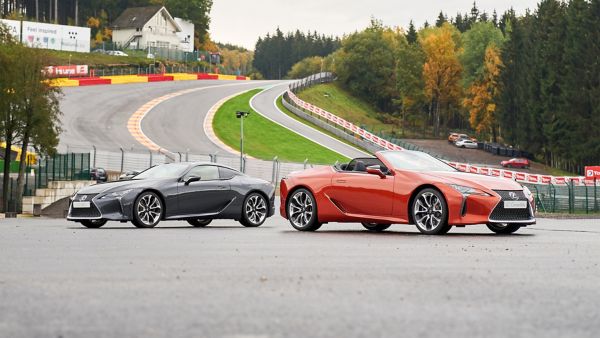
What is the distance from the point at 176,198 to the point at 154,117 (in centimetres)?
5849

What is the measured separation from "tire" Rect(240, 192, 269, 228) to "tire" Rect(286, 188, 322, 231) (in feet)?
7.75

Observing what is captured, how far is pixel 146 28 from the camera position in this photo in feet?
474

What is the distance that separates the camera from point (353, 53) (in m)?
133

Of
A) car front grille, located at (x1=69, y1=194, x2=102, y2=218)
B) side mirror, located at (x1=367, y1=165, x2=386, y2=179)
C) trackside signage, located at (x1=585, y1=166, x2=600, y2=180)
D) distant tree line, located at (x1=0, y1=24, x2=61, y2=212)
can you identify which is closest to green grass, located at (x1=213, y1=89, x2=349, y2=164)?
trackside signage, located at (x1=585, y1=166, x2=600, y2=180)

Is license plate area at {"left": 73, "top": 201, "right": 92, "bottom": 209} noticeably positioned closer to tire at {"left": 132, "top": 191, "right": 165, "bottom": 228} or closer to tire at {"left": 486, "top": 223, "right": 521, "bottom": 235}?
tire at {"left": 132, "top": 191, "right": 165, "bottom": 228}

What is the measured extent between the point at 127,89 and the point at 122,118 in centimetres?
1908

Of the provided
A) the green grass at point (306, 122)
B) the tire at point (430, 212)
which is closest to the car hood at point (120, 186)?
the tire at point (430, 212)

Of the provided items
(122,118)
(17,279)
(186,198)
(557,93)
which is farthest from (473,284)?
(557,93)

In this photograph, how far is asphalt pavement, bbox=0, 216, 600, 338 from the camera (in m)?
7.09

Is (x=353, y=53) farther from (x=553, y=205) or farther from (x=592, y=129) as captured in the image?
(x=553, y=205)

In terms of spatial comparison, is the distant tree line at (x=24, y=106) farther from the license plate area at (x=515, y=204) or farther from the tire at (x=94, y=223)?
the license plate area at (x=515, y=204)

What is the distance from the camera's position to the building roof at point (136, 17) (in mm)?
145000

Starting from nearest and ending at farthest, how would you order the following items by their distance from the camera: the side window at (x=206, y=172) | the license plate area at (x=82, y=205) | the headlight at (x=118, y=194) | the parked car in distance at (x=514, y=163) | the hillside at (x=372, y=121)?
the headlight at (x=118, y=194) → the license plate area at (x=82, y=205) → the side window at (x=206, y=172) → the parked car in distance at (x=514, y=163) → the hillside at (x=372, y=121)

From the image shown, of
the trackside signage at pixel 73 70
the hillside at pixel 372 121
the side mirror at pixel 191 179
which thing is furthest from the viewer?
the trackside signage at pixel 73 70
